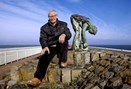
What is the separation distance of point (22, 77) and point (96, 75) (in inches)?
108

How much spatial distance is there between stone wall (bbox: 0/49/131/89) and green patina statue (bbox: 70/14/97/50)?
35.1 inches

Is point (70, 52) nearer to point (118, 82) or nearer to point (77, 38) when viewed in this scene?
point (77, 38)

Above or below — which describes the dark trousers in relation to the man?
below

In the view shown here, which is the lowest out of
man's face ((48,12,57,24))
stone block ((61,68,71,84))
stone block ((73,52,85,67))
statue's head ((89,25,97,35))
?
stone block ((61,68,71,84))

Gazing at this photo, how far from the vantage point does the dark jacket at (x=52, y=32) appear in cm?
704

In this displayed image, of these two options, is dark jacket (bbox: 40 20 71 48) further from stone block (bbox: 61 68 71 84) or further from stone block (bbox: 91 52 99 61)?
stone block (bbox: 91 52 99 61)

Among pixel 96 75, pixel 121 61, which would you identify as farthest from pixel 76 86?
pixel 121 61

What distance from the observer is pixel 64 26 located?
716cm

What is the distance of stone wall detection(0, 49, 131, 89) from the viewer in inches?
274

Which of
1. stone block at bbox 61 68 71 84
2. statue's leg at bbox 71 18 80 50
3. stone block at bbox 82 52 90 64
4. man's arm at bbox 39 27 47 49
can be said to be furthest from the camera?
statue's leg at bbox 71 18 80 50

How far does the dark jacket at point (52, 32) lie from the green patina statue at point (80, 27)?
3.20m

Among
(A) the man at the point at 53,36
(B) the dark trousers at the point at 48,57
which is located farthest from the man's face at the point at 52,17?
(B) the dark trousers at the point at 48,57

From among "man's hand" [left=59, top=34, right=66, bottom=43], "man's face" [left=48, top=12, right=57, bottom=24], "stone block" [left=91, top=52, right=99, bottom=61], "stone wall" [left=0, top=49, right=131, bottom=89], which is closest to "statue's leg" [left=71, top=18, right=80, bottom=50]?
→ "stone wall" [left=0, top=49, right=131, bottom=89]

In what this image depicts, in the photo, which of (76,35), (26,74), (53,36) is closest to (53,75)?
(26,74)
